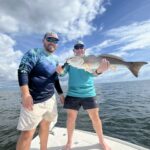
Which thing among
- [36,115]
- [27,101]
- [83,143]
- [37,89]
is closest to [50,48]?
[37,89]

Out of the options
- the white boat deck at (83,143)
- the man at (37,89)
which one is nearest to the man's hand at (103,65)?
the man at (37,89)

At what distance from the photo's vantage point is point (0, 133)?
11.9 metres

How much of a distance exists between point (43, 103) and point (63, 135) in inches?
95.3

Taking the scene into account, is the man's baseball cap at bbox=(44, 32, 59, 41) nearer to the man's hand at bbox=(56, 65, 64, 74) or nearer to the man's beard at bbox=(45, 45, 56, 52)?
the man's beard at bbox=(45, 45, 56, 52)

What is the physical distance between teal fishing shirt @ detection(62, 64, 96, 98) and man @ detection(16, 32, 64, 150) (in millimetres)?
548

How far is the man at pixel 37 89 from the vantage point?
4.09 meters

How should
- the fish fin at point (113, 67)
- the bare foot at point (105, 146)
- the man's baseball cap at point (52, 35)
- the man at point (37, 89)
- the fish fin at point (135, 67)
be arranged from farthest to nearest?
the bare foot at point (105, 146) → the fish fin at point (113, 67) → the fish fin at point (135, 67) → the man's baseball cap at point (52, 35) → the man at point (37, 89)

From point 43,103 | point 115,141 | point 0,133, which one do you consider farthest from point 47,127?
point 0,133

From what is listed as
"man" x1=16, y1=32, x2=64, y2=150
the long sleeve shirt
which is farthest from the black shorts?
the long sleeve shirt

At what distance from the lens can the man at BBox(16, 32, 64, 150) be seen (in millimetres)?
4090

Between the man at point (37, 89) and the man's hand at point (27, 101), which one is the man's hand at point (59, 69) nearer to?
the man at point (37, 89)

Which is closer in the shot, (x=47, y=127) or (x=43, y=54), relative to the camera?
(x=43, y=54)

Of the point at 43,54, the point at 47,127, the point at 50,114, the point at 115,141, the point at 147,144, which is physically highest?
the point at 43,54

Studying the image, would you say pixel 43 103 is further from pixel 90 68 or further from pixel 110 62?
pixel 110 62
